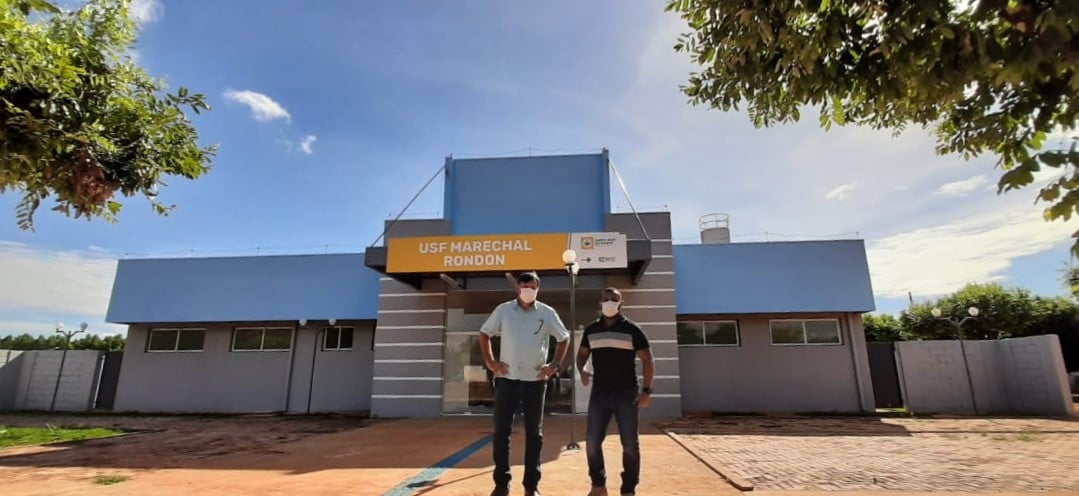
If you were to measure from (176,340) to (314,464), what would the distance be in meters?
12.6

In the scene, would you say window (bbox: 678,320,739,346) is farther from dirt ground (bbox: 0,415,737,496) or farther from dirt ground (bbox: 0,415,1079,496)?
dirt ground (bbox: 0,415,737,496)

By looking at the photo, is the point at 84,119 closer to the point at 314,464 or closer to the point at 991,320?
the point at 314,464

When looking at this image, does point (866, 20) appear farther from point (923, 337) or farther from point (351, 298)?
point (923, 337)

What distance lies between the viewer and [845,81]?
138 inches

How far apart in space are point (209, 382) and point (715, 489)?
15603 millimetres

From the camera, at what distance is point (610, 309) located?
4707 mm

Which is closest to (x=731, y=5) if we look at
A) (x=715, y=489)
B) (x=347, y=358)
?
(x=715, y=489)

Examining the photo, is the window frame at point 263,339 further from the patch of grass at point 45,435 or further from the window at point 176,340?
the patch of grass at point 45,435

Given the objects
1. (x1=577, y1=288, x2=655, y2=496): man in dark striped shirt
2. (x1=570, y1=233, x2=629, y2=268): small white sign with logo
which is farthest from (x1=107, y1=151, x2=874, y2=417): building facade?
(x1=577, y1=288, x2=655, y2=496): man in dark striped shirt

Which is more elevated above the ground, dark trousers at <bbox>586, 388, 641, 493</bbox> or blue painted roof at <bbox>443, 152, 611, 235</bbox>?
blue painted roof at <bbox>443, 152, 611, 235</bbox>

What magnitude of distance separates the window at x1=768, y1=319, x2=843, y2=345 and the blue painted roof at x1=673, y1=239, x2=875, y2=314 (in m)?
1.00

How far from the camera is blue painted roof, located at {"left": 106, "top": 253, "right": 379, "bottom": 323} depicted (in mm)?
14906

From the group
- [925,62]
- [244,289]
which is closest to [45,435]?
[244,289]

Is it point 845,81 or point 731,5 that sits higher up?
point 731,5
